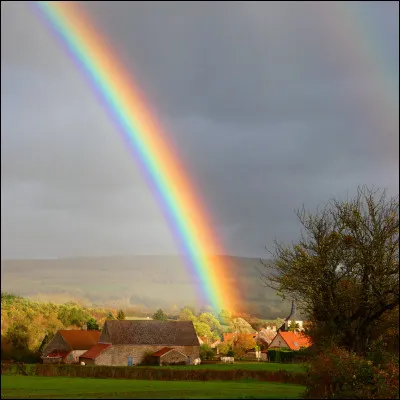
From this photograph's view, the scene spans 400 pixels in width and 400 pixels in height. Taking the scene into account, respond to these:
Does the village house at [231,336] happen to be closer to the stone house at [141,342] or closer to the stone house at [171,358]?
the stone house at [141,342]

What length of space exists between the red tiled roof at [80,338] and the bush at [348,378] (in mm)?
59081

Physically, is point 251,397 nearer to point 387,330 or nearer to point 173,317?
point 387,330

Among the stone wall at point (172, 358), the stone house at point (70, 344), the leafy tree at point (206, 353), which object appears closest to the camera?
the stone house at point (70, 344)

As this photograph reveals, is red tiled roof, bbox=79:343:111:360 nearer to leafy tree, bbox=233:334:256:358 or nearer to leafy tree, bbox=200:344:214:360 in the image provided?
leafy tree, bbox=200:344:214:360

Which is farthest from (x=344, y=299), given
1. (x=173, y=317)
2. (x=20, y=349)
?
(x=173, y=317)

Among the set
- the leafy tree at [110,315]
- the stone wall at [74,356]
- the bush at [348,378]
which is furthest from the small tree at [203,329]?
the bush at [348,378]

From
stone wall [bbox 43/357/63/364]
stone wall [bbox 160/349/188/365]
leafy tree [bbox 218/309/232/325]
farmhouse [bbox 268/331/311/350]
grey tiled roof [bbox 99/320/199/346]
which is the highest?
leafy tree [bbox 218/309/232/325]

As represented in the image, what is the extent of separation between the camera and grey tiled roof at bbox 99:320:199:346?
9538 centimetres

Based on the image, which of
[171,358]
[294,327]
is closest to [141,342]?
[171,358]

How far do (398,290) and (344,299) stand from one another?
3.86m

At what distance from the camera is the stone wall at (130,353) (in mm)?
91062

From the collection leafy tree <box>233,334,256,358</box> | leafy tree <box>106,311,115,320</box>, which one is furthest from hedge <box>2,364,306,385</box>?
leafy tree <box>106,311,115,320</box>

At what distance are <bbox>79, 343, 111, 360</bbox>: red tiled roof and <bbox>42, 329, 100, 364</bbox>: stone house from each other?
1.20 metres

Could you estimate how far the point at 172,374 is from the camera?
58.7 meters
